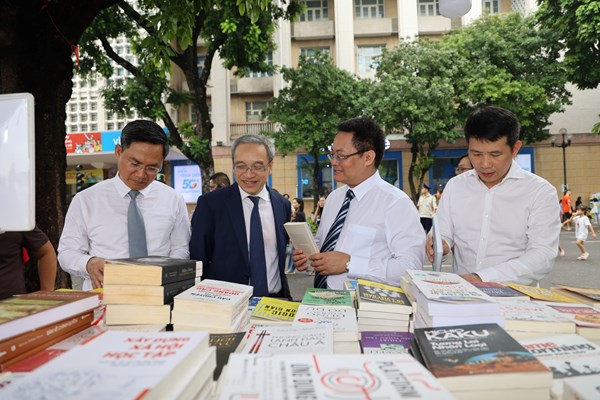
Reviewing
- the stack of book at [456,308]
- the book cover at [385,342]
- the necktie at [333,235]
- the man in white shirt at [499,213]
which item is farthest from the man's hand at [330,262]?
the stack of book at [456,308]

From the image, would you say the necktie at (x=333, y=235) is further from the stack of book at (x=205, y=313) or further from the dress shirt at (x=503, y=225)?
the stack of book at (x=205, y=313)

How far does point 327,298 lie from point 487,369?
95cm

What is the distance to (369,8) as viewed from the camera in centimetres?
2500

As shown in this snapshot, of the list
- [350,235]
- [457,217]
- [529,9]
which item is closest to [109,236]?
[350,235]

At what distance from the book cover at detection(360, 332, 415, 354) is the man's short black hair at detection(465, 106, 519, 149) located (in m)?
1.39

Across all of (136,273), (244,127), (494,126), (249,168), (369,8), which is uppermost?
(369,8)

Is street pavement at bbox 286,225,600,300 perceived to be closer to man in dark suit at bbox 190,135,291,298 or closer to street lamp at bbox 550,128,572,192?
man in dark suit at bbox 190,135,291,298

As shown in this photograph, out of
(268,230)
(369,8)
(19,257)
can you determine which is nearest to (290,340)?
(268,230)

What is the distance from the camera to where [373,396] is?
850 mm

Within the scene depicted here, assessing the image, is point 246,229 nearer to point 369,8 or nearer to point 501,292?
point 501,292

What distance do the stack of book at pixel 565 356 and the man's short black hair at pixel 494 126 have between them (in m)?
1.39

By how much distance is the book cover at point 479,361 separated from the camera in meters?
1.02

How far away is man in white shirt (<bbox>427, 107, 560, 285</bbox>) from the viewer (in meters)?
2.46

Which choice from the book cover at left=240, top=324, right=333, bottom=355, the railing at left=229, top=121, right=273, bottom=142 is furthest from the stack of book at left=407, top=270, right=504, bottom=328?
the railing at left=229, top=121, right=273, bottom=142
